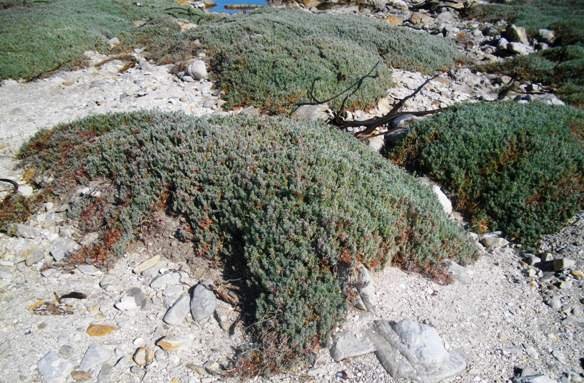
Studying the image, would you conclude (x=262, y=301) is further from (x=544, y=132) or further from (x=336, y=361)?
(x=544, y=132)

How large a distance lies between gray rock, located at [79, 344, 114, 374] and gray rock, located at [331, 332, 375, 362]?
83.0 inches

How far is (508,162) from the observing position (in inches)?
260

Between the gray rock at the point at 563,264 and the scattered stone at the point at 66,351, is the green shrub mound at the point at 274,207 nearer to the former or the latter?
the gray rock at the point at 563,264

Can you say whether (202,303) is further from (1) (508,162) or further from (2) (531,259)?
(1) (508,162)

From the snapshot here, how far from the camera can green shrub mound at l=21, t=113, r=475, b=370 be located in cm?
396

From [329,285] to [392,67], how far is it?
1129 cm

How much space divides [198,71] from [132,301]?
322 inches

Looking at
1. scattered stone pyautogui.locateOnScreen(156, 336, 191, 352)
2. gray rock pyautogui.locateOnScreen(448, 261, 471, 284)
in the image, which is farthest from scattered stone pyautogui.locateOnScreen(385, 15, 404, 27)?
scattered stone pyautogui.locateOnScreen(156, 336, 191, 352)

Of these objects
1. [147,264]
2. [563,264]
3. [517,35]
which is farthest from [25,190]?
[517,35]

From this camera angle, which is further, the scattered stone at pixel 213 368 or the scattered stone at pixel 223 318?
the scattered stone at pixel 223 318

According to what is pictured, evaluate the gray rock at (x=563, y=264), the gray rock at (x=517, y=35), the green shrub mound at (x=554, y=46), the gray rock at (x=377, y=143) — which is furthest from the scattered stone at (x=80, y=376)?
the gray rock at (x=517, y=35)

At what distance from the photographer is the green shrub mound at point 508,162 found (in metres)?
6.02

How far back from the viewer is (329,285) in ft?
13.1

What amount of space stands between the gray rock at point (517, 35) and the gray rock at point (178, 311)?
62.9ft
